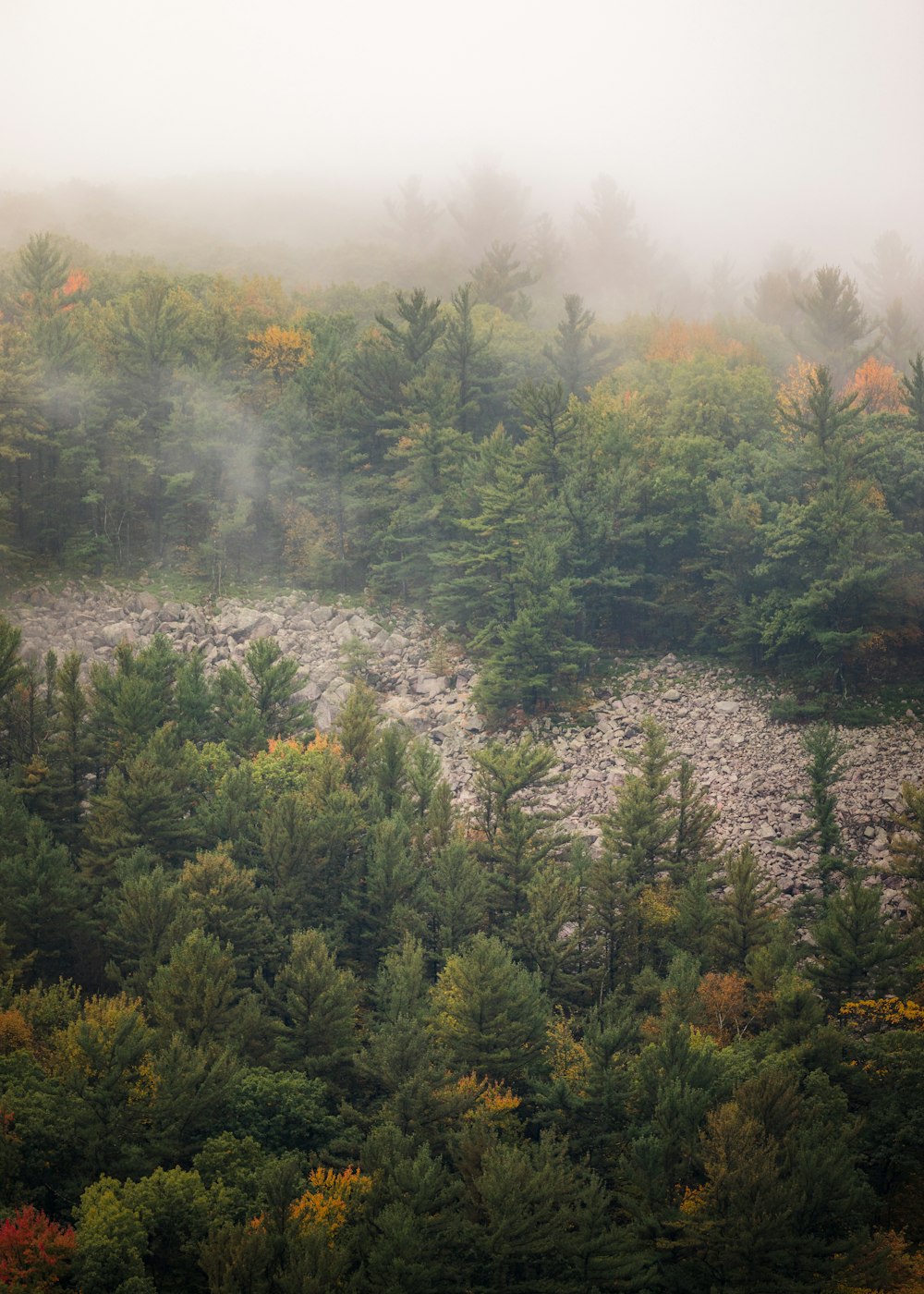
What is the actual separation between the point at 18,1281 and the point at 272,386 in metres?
58.6

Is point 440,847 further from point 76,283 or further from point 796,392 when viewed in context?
point 76,283

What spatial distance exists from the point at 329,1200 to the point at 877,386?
63968 mm

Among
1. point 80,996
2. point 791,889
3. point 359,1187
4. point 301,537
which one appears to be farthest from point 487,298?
point 359,1187

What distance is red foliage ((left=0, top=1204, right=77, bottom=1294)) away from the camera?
2908cm

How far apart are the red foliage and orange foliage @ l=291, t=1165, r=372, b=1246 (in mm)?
6623

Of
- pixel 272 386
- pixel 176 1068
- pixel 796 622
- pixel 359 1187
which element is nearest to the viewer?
pixel 359 1187

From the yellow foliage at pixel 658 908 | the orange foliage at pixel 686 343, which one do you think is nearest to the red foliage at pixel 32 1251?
the yellow foliage at pixel 658 908

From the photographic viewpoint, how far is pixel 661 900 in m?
46.3

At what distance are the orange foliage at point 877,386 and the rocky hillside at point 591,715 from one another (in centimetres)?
2511

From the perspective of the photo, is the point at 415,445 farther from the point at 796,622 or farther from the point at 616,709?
the point at 796,622

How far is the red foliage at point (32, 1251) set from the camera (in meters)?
29.1

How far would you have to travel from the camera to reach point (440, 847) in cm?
4981

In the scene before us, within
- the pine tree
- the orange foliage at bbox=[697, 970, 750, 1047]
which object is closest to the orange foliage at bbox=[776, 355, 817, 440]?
A: the pine tree

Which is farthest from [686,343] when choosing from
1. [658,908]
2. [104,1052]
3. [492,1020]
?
[104,1052]
